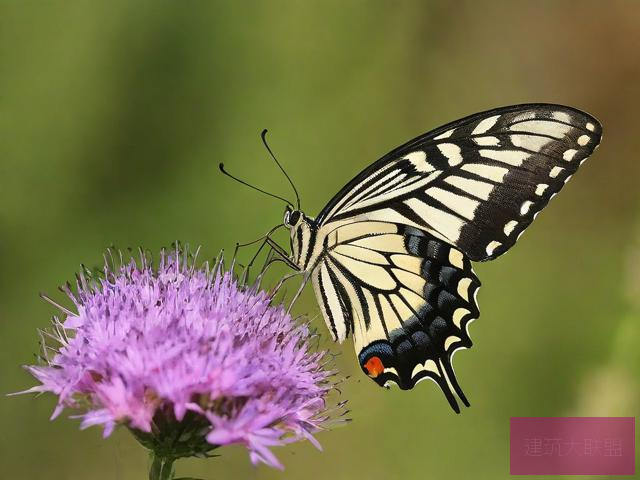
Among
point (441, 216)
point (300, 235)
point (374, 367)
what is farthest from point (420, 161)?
point (374, 367)

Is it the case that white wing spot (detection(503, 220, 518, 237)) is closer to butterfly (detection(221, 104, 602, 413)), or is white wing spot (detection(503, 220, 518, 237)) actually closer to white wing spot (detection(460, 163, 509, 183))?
butterfly (detection(221, 104, 602, 413))

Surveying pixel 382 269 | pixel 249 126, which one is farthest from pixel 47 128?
pixel 382 269

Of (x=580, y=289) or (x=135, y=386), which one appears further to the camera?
(x=580, y=289)

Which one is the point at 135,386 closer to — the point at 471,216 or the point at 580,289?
the point at 471,216

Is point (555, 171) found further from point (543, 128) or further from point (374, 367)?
point (374, 367)

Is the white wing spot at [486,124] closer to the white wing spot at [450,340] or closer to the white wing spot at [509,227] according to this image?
the white wing spot at [509,227]

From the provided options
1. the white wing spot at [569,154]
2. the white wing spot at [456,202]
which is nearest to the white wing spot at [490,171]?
the white wing spot at [456,202]

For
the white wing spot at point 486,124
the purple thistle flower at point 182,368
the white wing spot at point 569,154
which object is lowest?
the purple thistle flower at point 182,368
